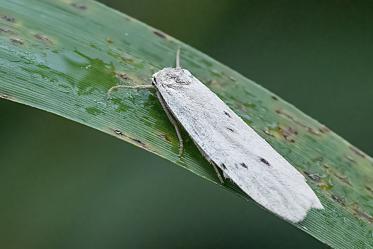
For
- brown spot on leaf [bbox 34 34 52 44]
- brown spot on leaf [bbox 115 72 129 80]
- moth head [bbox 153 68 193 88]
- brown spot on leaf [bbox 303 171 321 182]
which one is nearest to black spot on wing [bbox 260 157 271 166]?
brown spot on leaf [bbox 303 171 321 182]

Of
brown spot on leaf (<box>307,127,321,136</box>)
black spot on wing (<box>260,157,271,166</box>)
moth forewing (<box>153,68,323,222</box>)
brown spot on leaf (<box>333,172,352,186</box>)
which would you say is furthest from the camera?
brown spot on leaf (<box>307,127,321,136</box>)

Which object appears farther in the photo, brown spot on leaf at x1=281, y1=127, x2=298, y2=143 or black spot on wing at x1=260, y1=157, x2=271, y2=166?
brown spot on leaf at x1=281, y1=127, x2=298, y2=143

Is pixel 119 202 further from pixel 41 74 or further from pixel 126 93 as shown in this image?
pixel 41 74

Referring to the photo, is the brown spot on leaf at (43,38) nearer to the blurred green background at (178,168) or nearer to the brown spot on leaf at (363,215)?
the blurred green background at (178,168)

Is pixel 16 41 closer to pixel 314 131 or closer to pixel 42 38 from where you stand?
pixel 42 38

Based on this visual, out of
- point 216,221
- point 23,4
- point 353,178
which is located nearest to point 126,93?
point 23,4

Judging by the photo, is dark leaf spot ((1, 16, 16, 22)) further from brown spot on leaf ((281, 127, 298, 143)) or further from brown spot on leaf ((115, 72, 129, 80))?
brown spot on leaf ((281, 127, 298, 143))

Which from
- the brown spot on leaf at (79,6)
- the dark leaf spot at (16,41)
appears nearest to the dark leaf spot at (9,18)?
the dark leaf spot at (16,41)
